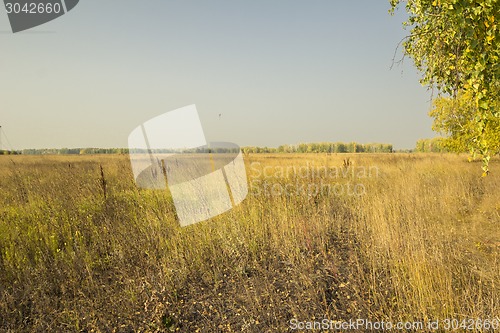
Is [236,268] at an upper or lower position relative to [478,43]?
lower

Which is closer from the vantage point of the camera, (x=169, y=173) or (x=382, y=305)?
(x=382, y=305)

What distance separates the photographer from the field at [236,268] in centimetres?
335

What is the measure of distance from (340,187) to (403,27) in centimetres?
613

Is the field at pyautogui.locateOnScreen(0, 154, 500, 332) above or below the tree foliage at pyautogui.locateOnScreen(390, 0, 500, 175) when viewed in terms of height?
below

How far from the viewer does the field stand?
3346mm

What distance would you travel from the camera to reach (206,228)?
19.5 ft

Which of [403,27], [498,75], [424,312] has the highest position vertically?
[403,27]

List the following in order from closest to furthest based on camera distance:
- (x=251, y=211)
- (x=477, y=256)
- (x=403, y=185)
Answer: (x=477, y=256) → (x=251, y=211) → (x=403, y=185)

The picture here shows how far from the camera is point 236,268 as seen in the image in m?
4.42

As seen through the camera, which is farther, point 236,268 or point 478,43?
point 236,268

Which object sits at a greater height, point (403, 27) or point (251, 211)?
point (403, 27)

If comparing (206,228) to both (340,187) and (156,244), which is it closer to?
(156,244)

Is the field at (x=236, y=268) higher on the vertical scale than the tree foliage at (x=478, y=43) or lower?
lower

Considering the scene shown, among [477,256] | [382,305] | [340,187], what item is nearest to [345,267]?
[382,305]
